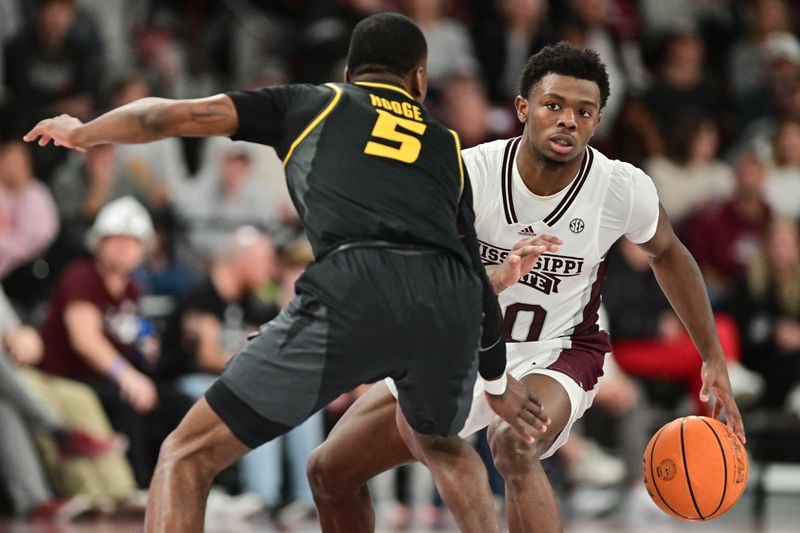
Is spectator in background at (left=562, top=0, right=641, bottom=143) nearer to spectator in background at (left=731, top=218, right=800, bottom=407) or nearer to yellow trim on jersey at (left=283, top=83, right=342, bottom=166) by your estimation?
spectator in background at (left=731, top=218, right=800, bottom=407)

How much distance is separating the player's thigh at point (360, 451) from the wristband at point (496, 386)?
22.8 inches

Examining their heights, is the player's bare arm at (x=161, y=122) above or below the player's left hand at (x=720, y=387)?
above

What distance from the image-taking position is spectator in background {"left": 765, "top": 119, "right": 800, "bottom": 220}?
12.6m

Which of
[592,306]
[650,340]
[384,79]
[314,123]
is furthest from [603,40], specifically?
[314,123]

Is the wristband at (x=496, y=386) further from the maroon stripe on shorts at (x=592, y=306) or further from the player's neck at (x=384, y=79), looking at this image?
the player's neck at (x=384, y=79)

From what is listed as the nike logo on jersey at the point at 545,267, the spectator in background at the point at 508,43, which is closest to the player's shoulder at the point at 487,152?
the nike logo on jersey at the point at 545,267

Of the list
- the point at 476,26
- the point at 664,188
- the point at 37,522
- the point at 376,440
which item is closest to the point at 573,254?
the point at 376,440

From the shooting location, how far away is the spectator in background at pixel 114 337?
973cm

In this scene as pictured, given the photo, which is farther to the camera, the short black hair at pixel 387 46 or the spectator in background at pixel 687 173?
the spectator in background at pixel 687 173

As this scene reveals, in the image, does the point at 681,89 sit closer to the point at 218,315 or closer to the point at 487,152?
the point at 218,315

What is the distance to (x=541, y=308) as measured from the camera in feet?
19.7

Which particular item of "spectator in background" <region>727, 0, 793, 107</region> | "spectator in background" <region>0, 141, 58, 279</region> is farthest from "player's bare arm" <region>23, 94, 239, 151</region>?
"spectator in background" <region>727, 0, 793, 107</region>

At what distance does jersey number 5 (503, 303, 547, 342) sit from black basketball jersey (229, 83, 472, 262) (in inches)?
45.1

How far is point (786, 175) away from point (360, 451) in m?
8.06
